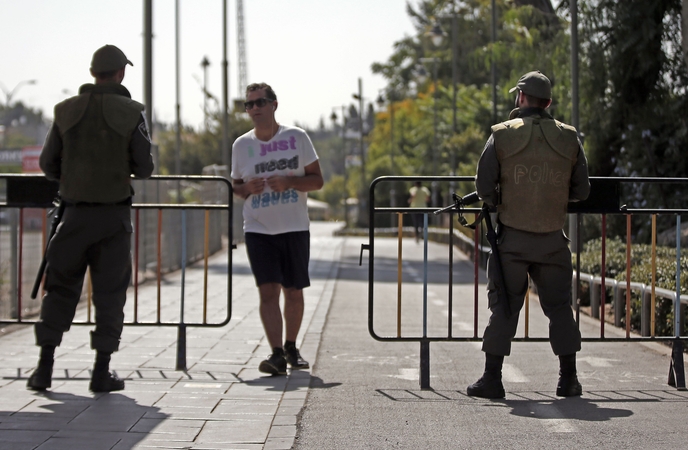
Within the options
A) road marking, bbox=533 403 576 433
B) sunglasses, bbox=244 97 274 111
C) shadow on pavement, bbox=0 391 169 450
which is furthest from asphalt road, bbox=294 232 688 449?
sunglasses, bbox=244 97 274 111

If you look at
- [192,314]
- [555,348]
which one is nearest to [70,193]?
[555,348]

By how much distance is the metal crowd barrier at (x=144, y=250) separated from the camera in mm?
7340

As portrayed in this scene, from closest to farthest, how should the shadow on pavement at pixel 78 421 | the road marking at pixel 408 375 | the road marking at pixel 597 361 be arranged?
the shadow on pavement at pixel 78 421
the road marking at pixel 408 375
the road marking at pixel 597 361

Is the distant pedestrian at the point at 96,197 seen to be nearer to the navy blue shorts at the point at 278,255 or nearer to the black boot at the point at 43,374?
the black boot at the point at 43,374

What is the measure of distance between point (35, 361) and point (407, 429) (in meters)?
3.16

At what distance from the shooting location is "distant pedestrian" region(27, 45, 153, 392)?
632 cm

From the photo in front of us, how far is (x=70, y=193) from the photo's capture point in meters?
6.32

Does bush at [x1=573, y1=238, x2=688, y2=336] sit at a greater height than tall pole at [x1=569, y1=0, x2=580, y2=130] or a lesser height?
lesser

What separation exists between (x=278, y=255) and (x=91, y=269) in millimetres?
1409

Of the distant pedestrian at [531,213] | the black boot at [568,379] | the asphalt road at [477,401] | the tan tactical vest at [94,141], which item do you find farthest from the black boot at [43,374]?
the black boot at [568,379]

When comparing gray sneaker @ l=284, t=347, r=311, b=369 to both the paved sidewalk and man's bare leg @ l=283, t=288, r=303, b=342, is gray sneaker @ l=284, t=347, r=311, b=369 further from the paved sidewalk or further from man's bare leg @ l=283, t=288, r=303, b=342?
the paved sidewalk

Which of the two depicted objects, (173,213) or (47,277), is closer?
(47,277)

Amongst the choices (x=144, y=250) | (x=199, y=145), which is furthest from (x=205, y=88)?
(x=144, y=250)

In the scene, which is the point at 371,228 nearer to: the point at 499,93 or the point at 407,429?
the point at 407,429
